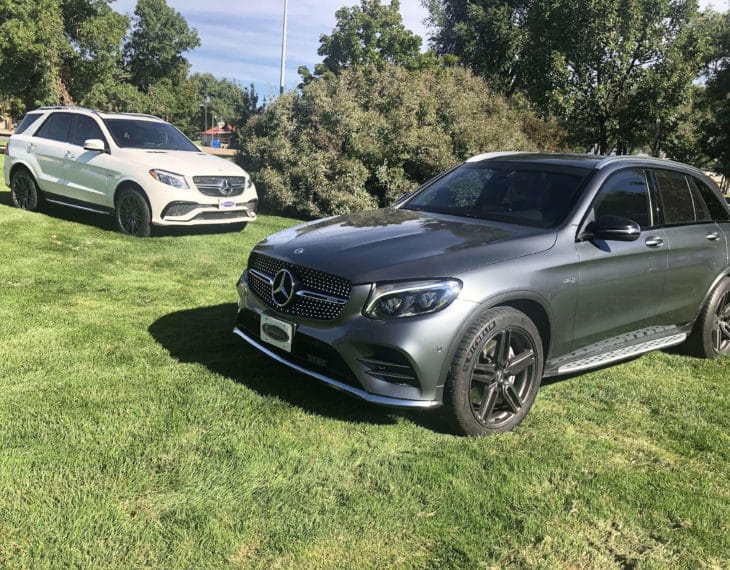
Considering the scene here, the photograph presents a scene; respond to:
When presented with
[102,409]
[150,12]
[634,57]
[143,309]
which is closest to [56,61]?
[150,12]

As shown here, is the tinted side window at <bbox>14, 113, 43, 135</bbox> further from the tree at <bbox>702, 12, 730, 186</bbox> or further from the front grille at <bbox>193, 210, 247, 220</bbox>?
the tree at <bbox>702, 12, 730, 186</bbox>

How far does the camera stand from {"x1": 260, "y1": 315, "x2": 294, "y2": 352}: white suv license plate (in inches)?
139

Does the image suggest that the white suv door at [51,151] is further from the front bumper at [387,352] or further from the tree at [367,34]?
the tree at [367,34]

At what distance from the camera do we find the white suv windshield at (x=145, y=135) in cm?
921

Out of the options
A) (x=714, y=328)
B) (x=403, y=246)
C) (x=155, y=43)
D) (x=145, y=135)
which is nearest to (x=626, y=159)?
(x=714, y=328)

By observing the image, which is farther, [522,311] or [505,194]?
[505,194]

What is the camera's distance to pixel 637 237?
13.0 ft

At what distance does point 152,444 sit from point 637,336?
11.1 feet

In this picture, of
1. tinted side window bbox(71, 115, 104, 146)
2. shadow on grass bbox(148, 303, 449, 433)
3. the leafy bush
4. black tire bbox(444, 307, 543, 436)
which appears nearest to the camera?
black tire bbox(444, 307, 543, 436)

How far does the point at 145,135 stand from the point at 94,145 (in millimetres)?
930

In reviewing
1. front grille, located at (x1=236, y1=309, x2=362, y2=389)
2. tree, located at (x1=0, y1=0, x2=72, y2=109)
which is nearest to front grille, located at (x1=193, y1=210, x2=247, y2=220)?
front grille, located at (x1=236, y1=309, x2=362, y2=389)

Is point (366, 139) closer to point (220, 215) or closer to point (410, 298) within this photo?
point (220, 215)

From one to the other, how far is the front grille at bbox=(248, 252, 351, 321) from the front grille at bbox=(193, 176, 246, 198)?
542 cm

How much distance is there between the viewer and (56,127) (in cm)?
968
